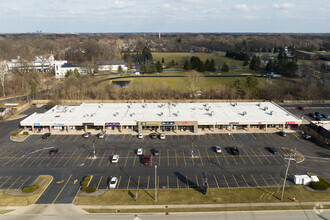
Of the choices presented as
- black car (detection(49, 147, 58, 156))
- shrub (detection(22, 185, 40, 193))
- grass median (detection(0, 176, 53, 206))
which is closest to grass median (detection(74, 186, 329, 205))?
grass median (detection(0, 176, 53, 206))

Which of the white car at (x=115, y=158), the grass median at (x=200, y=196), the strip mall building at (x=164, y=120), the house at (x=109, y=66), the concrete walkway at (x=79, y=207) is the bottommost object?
the concrete walkway at (x=79, y=207)

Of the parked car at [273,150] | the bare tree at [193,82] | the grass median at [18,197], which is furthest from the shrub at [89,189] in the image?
the bare tree at [193,82]

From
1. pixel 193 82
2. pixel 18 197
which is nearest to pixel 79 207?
pixel 18 197

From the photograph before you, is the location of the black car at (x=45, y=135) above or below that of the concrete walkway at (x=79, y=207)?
above

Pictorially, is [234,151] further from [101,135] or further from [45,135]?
[45,135]

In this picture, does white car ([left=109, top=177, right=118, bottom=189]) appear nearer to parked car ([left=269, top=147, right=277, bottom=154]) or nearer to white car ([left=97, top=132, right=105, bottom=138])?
white car ([left=97, top=132, right=105, bottom=138])

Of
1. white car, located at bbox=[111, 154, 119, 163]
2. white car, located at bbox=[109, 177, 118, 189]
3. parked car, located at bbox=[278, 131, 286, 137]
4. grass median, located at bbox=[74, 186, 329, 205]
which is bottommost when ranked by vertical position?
grass median, located at bbox=[74, 186, 329, 205]

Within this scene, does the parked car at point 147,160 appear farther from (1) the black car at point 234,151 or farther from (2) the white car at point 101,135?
(1) the black car at point 234,151
